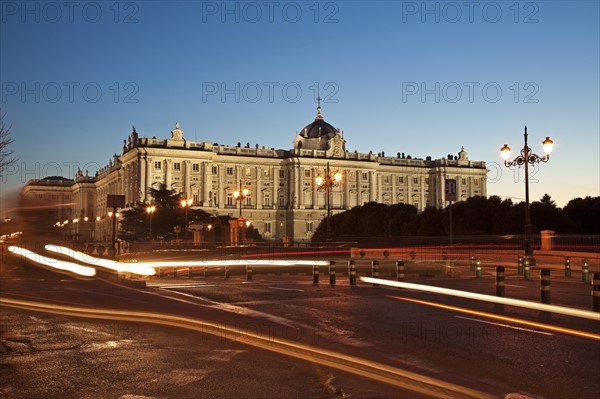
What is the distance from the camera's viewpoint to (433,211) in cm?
7525

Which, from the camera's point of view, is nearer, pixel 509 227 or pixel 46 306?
pixel 46 306

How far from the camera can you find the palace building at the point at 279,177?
440ft

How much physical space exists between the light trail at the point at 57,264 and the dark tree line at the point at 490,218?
42.1 meters

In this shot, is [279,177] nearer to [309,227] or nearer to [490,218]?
[309,227]

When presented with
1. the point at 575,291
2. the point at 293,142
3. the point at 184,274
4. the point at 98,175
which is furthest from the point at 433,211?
the point at 98,175

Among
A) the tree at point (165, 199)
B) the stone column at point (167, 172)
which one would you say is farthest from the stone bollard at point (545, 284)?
the stone column at point (167, 172)

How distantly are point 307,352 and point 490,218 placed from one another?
60.0 m

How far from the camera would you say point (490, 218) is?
66.8 metres

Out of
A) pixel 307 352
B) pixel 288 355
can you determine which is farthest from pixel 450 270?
pixel 288 355

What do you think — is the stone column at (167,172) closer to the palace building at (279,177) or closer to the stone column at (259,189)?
the palace building at (279,177)

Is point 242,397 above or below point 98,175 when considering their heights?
below

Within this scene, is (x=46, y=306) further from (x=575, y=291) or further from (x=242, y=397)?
(x=575, y=291)

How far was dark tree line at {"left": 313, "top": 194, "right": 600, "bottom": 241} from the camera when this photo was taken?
59.6 meters

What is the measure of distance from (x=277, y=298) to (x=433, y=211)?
5943 cm
